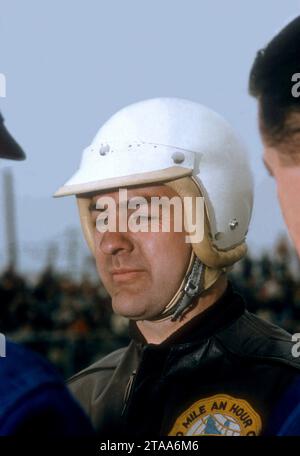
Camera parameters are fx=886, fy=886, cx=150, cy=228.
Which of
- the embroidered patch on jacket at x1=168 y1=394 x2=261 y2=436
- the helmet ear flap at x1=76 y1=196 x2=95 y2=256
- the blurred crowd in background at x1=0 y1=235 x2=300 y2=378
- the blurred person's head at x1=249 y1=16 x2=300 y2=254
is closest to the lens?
the blurred person's head at x1=249 y1=16 x2=300 y2=254

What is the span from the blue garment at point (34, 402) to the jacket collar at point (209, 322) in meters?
0.88

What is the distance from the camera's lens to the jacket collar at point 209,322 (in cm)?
216

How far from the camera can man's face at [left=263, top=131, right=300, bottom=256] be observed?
188 cm

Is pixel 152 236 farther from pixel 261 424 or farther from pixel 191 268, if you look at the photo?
pixel 261 424

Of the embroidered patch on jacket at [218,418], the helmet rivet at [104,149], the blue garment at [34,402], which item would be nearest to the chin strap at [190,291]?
the embroidered patch on jacket at [218,418]

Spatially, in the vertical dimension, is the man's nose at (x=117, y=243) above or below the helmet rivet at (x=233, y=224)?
below

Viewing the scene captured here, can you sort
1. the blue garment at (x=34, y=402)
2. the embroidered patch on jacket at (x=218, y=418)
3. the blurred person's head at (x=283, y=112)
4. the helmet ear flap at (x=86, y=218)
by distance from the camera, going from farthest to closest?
1. the helmet ear flap at (x=86, y=218)
2. the embroidered patch on jacket at (x=218, y=418)
3. the blurred person's head at (x=283, y=112)
4. the blue garment at (x=34, y=402)

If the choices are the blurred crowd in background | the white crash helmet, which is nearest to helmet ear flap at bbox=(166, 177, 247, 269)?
the white crash helmet

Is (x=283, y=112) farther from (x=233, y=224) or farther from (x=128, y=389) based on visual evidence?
(x=128, y=389)

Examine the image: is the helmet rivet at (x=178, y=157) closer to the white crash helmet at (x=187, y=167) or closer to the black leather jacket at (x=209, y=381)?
the white crash helmet at (x=187, y=167)

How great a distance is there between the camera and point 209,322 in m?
2.17

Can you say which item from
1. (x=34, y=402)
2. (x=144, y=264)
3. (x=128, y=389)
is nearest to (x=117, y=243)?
(x=144, y=264)

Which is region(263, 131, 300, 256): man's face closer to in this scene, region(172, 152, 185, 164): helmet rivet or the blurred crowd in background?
region(172, 152, 185, 164): helmet rivet

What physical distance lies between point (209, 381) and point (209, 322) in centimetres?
14
